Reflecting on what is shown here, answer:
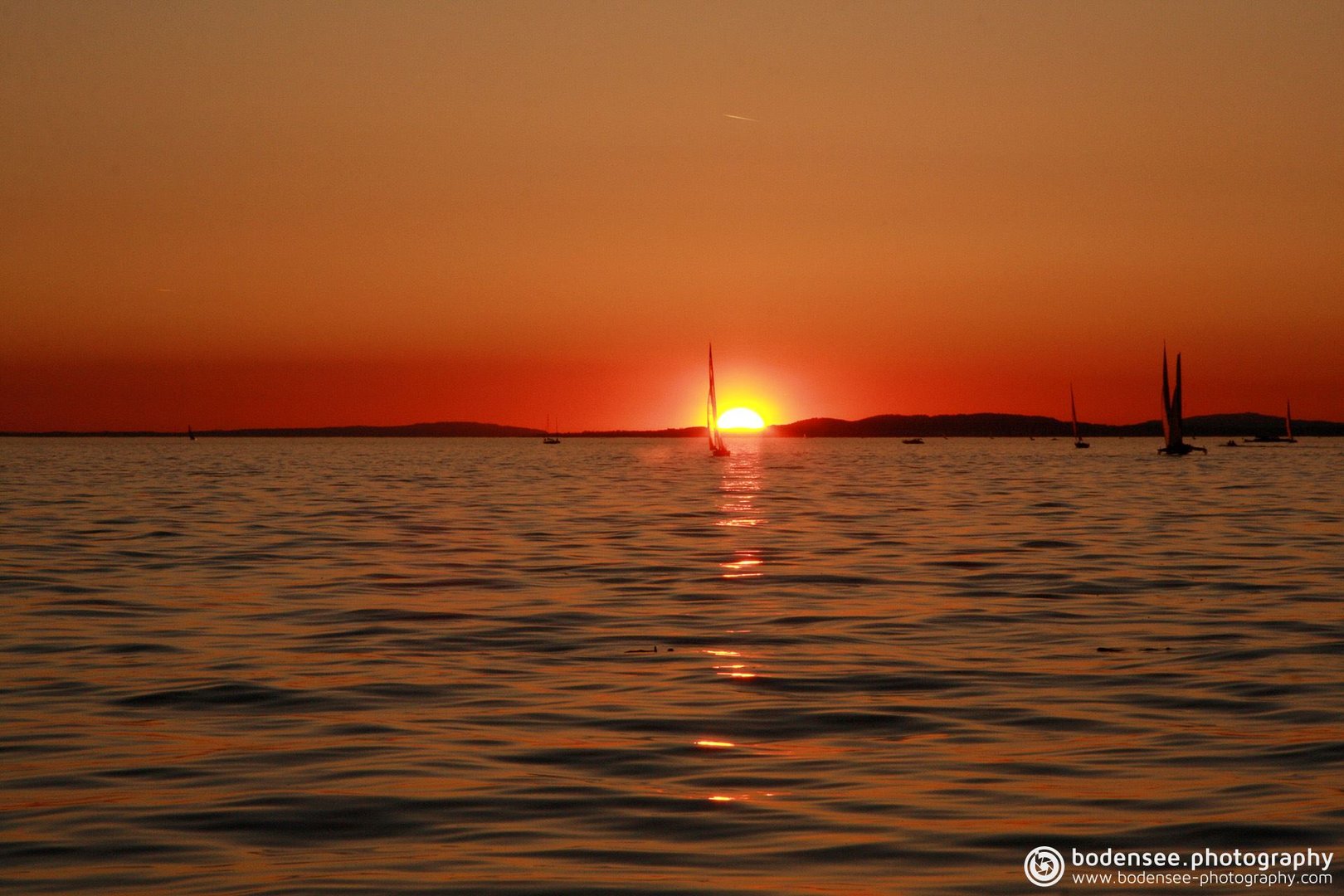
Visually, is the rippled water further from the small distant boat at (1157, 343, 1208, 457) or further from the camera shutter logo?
the small distant boat at (1157, 343, 1208, 457)

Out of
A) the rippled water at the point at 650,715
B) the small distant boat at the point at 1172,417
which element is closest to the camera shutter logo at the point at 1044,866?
the rippled water at the point at 650,715

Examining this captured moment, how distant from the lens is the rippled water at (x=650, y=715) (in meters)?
9.74

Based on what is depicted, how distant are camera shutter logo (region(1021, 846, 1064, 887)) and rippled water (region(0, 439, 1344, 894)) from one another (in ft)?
0.35

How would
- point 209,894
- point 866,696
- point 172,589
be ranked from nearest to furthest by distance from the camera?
point 209,894, point 866,696, point 172,589

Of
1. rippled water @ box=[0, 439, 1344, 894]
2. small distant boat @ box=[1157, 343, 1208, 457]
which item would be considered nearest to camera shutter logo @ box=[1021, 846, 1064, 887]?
rippled water @ box=[0, 439, 1344, 894]

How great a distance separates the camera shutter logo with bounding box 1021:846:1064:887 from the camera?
9.05 meters

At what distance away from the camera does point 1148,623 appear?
70.1 feet

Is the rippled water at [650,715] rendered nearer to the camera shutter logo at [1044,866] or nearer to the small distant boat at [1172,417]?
the camera shutter logo at [1044,866]

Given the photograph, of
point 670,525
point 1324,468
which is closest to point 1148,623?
point 670,525

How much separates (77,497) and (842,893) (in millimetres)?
60681

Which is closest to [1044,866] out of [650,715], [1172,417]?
[650,715]

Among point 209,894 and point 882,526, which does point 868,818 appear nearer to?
point 209,894

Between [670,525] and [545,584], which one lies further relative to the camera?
[670,525]

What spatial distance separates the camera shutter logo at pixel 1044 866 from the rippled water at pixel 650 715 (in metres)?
0.11
